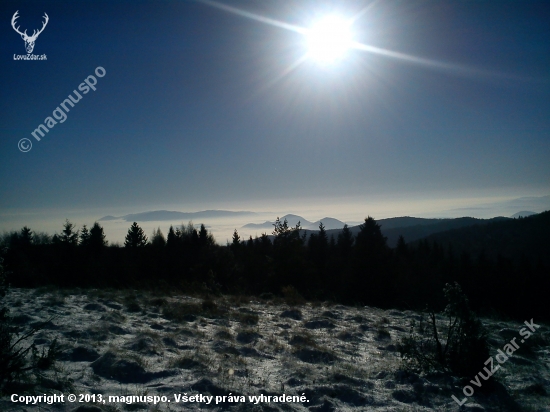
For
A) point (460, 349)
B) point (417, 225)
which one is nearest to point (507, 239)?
point (417, 225)

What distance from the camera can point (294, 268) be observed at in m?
26.3

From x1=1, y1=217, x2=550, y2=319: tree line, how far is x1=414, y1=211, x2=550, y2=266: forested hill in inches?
1693

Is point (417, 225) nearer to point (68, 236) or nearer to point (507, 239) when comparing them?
point (507, 239)

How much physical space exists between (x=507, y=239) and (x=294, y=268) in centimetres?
9843

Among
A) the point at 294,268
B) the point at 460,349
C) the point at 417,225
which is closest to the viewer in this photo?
the point at 460,349

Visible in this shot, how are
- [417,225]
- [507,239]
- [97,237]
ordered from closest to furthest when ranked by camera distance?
[97,237] < [507,239] < [417,225]

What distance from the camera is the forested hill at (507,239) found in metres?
88.7

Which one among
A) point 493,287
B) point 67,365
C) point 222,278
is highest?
point 67,365

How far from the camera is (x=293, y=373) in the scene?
5695 mm

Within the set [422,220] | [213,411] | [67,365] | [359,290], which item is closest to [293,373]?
[213,411]

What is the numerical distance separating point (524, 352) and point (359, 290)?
56.0ft

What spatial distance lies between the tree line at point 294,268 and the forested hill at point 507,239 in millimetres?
43006

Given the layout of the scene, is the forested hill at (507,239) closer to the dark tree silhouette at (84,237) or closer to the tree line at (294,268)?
the tree line at (294,268)

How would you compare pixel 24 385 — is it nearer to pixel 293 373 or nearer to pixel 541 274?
pixel 293 373
